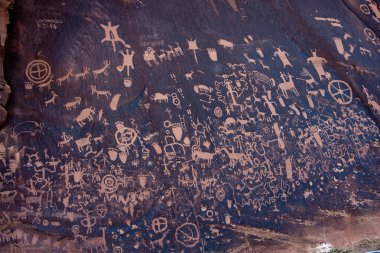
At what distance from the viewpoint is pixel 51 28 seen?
4336 mm

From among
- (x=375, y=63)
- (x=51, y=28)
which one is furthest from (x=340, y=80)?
(x=51, y=28)

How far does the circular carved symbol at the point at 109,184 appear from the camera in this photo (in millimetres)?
3895

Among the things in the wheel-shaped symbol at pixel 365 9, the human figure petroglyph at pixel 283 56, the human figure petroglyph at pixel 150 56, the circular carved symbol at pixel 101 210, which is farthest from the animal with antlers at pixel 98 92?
the wheel-shaped symbol at pixel 365 9

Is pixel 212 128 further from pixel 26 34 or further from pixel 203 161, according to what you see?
pixel 26 34

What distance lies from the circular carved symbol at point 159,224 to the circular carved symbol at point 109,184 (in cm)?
39

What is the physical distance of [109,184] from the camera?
391cm

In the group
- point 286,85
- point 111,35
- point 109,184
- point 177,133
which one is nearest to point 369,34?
point 286,85

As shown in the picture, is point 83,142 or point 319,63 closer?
point 83,142

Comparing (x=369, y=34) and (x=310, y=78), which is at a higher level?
(x=369, y=34)

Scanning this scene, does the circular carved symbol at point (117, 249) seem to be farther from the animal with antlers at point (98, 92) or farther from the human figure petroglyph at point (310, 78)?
the human figure petroglyph at point (310, 78)

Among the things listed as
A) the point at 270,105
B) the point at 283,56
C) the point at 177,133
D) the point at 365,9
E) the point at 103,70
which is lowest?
the point at 177,133

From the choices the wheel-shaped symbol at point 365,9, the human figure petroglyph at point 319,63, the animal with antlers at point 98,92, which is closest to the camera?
the animal with antlers at point 98,92

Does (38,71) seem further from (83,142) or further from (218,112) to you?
(218,112)

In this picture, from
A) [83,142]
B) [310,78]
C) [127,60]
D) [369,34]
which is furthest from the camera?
[369,34]
